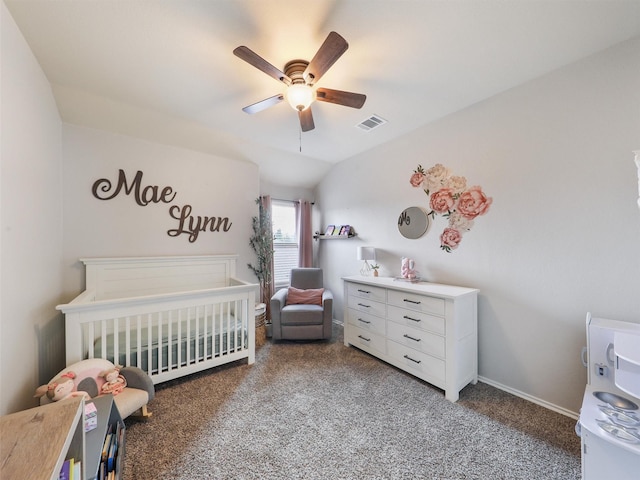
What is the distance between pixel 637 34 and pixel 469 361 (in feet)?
8.30

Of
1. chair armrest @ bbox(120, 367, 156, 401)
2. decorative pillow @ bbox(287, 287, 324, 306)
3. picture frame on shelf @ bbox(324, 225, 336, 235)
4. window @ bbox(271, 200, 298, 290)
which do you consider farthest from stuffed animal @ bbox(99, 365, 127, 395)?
picture frame on shelf @ bbox(324, 225, 336, 235)

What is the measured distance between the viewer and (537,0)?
4.26 feet

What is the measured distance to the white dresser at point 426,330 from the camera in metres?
2.00

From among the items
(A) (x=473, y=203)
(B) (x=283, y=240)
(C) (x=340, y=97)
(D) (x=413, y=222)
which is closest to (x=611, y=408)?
(A) (x=473, y=203)

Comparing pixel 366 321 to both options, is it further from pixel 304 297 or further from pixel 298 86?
pixel 298 86

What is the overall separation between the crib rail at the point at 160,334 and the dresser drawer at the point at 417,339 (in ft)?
4.84

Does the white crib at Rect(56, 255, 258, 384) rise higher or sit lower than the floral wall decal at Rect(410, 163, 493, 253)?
lower

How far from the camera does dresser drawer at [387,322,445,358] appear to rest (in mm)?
2072

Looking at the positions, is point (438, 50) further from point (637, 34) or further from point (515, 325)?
point (515, 325)

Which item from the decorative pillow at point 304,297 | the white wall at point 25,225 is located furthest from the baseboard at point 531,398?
the white wall at point 25,225

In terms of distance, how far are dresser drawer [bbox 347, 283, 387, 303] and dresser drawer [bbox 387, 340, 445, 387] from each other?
1.48 ft

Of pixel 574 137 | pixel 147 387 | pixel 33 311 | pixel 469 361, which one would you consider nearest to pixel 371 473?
pixel 469 361

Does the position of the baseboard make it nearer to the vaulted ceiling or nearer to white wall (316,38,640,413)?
white wall (316,38,640,413)

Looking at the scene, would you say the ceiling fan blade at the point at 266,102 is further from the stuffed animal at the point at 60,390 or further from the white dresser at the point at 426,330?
the stuffed animal at the point at 60,390
